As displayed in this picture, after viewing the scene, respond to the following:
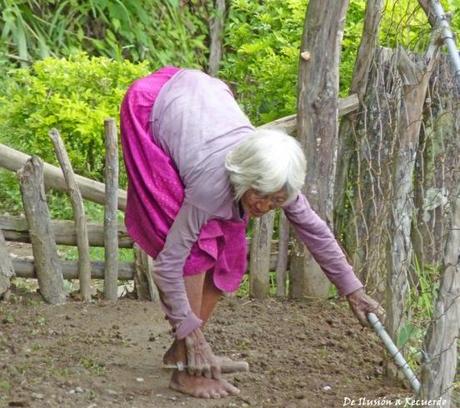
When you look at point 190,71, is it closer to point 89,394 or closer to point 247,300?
point 89,394

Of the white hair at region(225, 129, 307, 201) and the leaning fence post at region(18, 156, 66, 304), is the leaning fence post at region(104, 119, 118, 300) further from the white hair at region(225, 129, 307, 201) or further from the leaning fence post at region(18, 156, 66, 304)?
the white hair at region(225, 129, 307, 201)

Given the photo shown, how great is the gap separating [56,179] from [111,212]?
33cm

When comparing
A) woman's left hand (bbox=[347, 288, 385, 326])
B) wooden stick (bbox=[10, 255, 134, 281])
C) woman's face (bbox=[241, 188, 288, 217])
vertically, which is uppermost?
woman's face (bbox=[241, 188, 288, 217])

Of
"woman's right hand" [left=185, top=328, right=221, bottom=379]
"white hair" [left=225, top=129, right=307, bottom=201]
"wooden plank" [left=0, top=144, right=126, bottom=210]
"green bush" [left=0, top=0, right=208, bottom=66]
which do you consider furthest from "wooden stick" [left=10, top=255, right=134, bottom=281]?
"green bush" [left=0, top=0, right=208, bottom=66]

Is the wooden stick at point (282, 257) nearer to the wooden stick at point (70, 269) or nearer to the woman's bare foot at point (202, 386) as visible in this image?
the wooden stick at point (70, 269)

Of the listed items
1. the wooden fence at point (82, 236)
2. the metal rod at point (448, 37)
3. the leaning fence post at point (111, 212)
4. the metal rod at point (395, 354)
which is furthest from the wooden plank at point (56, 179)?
the metal rod at point (448, 37)

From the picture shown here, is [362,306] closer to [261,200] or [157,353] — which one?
[261,200]

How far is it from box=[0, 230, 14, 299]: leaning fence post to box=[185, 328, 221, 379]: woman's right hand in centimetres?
143

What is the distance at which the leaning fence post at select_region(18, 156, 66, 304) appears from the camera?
4941mm

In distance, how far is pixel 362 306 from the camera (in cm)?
397

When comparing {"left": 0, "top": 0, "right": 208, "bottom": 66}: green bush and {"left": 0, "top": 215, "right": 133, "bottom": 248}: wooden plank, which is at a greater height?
{"left": 0, "top": 0, "right": 208, "bottom": 66}: green bush

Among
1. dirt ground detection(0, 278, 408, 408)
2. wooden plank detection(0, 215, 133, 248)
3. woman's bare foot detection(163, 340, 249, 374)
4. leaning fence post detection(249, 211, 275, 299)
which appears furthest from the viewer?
leaning fence post detection(249, 211, 275, 299)

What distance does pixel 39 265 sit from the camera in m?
5.14

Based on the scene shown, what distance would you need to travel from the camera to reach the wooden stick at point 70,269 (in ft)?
17.1
